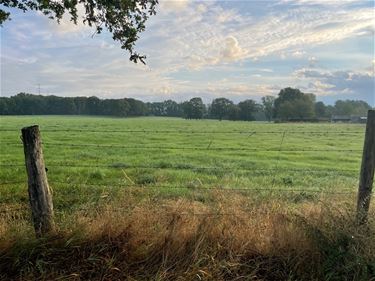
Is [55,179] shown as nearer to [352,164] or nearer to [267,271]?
[267,271]

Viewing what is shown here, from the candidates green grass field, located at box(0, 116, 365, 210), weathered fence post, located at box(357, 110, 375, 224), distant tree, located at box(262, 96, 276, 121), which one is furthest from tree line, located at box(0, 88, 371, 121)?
weathered fence post, located at box(357, 110, 375, 224)

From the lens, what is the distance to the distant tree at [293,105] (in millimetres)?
117688

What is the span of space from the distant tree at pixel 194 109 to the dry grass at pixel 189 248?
120 metres

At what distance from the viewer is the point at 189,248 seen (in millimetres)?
5332

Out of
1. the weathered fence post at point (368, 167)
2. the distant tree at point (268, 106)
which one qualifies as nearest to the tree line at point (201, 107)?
the distant tree at point (268, 106)

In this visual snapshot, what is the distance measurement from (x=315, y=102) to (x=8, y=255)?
5173 inches

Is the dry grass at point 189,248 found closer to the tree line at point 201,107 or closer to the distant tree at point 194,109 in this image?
the tree line at point 201,107

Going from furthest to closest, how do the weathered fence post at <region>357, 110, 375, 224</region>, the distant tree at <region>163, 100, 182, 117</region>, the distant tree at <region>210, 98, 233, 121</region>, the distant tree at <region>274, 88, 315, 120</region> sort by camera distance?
the distant tree at <region>163, 100, 182, 117</region> < the distant tree at <region>210, 98, 233, 121</region> < the distant tree at <region>274, 88, 315, 120</region> < the weathered fence post at <region>357, 110, 375, 224</region>

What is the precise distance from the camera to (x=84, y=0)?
1019 centimetres

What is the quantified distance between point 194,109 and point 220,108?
29.5ft

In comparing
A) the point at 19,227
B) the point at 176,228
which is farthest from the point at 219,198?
the point at 19,227

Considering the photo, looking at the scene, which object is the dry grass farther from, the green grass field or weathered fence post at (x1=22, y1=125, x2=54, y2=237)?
the green grass field

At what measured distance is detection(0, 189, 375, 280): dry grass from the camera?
5.01 m

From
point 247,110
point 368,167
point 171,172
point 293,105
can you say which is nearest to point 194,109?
point 247,110
